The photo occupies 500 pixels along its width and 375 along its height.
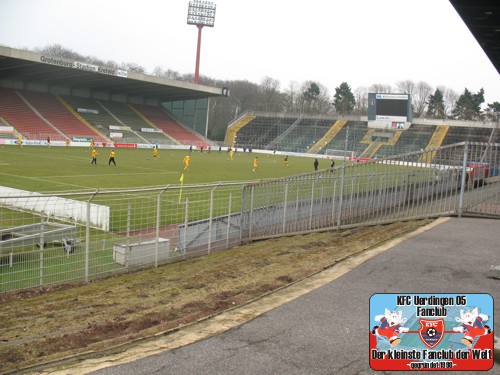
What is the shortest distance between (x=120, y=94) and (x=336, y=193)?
71.7 metres

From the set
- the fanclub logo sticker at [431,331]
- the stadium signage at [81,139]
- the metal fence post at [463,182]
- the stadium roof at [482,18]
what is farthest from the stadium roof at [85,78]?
the fanclub logo sticker at [431,331]

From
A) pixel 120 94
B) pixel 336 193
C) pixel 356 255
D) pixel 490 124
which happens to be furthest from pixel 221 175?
pixel 490 124

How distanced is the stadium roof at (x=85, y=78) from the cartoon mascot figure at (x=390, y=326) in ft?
170

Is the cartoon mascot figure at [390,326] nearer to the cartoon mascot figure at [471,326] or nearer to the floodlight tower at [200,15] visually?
the cartoon mascot figure at [471,326]

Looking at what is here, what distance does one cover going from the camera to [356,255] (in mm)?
8148

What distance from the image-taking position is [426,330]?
11.9ft

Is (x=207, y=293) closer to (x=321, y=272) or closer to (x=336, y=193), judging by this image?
(x=321, y=272)

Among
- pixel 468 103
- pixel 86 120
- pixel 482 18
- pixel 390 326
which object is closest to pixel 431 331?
pixel 390 326

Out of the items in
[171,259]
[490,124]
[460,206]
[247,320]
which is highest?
[490,124]

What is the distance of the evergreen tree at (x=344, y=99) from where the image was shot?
116188 millimetres

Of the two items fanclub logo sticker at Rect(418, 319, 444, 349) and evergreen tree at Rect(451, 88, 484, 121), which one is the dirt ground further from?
evergreen tree at Rect(451, 88, 484, 121)

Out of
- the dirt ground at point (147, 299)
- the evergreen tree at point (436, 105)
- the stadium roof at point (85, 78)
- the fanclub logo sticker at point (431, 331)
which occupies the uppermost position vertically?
the evergreen tree at point (436, 105)

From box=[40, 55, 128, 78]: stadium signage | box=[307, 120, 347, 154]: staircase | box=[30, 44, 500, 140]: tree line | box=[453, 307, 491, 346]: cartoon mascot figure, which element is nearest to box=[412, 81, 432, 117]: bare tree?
box=[30, 44, 500, 140]: tree line

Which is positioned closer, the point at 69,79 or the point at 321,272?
the point at 321,272
